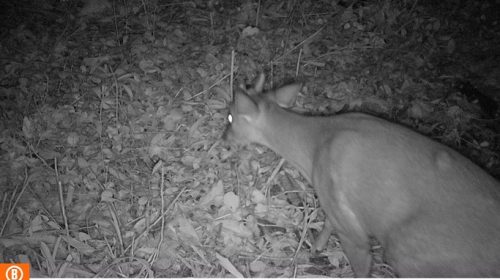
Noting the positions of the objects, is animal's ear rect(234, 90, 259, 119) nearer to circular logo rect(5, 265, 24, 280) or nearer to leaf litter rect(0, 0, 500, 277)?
leaf litter rect(0, 0, 500, 277)

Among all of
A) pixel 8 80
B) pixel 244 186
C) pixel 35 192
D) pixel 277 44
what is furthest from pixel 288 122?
pixel 8 80

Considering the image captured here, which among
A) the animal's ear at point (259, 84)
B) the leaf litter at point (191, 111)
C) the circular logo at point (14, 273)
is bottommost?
the circular logo at point (14, 273)

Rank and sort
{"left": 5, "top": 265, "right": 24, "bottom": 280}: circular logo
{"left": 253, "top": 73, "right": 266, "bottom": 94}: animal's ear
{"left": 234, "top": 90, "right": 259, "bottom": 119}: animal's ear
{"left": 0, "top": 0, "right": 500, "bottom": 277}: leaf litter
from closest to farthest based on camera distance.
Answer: {"left": 5, "top": 265, "right": 24, "bottom": 280}: circular logo, {"left": 234, "top": 90, "right": 259, "bottom": 119}: animal's ear, {"left": 0, "top": 0, "right": 500, "bottom": 277}: leaf litter, {"left": 253, "top": 73, "right": 266, "bottom": 94}: animal's ear

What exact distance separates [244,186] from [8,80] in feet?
15.1

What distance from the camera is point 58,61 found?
6.21 metres

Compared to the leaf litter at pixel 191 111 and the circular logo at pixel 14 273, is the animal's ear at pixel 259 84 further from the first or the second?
the circular logo at pixel 14 273

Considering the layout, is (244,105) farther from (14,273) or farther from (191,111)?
(14,273)

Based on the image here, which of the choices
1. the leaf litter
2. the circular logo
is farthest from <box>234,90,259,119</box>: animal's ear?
the circular logo

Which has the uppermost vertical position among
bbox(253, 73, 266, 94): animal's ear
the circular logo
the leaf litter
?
bbox(253, 73, 266, 94): animal's ear

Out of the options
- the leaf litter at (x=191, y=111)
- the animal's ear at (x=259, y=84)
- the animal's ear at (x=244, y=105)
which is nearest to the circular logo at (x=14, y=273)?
the leaf litter at (x=191, y=111)

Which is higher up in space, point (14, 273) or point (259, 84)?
point (259, 84)

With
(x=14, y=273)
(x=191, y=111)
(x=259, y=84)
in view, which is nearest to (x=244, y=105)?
(x=259, y=84)

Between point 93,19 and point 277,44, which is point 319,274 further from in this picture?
point 93,19

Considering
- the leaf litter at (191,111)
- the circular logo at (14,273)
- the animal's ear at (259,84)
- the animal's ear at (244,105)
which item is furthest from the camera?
the animal's ear at (259,84)
